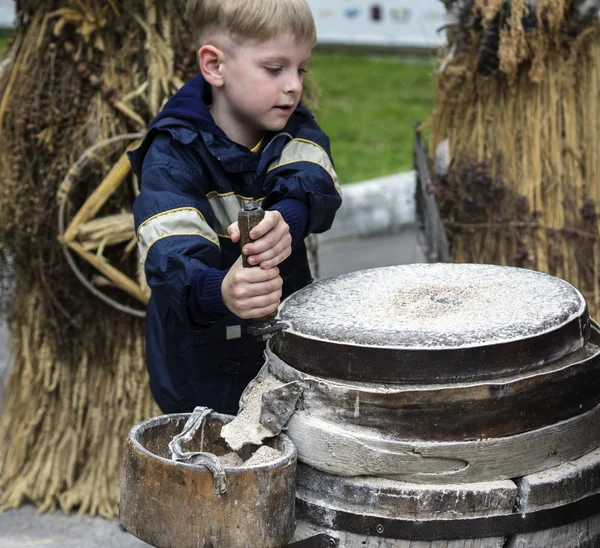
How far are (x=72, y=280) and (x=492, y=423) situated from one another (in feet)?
6.32

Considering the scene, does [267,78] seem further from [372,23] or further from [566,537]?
[372,23]

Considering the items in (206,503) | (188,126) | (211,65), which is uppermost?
(211,65)

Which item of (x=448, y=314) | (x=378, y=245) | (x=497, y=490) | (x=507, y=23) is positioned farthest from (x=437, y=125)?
(x=378, y=245)

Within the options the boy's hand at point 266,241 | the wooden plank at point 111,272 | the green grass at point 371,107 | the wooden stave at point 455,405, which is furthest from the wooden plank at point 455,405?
the green grass at point 371,107

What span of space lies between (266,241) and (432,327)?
0.33 metres

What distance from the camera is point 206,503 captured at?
1587 mm

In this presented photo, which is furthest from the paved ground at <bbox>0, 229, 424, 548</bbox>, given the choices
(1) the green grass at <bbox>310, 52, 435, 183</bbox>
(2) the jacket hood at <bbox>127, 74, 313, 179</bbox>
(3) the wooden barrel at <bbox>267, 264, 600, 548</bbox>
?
(1) the green grass at <bbox>310, 52, 435, 183</bbox>

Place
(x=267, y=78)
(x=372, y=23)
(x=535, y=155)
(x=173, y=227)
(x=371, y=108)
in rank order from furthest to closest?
(x=372, y=23), (x=371, y=108), (x=535, y=155), (x=267, y=78), (x=173, y=227)

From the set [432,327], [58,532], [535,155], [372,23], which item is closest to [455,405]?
[432,327]

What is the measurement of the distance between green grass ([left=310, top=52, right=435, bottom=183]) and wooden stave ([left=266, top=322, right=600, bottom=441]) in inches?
189

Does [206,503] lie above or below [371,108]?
above

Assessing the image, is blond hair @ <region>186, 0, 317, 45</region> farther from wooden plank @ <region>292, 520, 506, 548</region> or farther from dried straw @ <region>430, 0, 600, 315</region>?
dried straw @ <region>430, 0, 600, 315</region>

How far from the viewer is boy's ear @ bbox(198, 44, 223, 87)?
2092mm

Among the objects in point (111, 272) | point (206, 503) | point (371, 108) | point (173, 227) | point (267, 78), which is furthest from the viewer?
point (371, 108)
